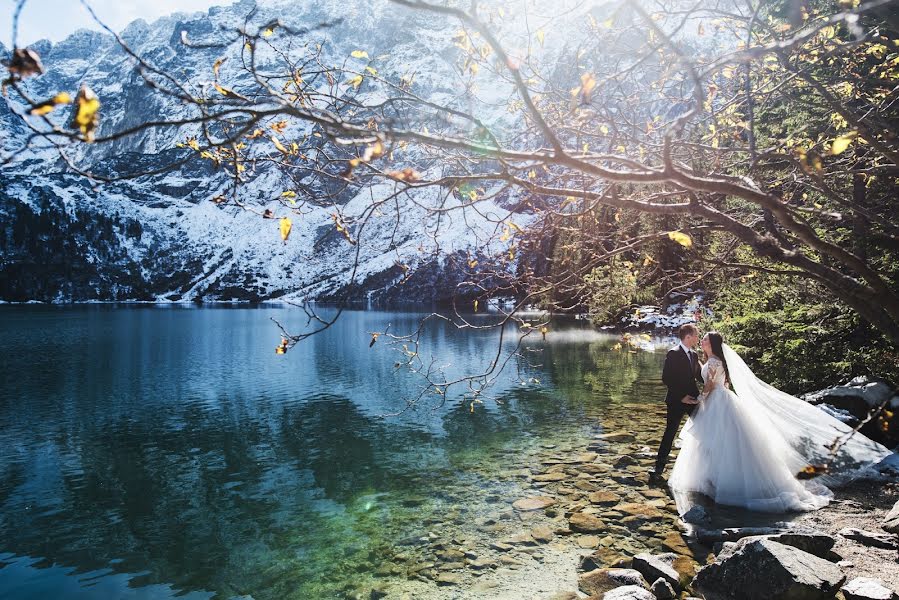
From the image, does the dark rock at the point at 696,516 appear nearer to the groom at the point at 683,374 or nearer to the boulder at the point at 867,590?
the groom at the point at 683,374

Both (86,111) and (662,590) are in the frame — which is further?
(662,590)

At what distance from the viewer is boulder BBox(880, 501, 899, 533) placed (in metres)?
6.87

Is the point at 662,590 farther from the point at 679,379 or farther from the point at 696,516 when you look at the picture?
the point at 679,379

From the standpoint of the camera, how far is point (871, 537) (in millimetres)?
6836

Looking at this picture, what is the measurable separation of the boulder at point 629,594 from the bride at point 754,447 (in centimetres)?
310

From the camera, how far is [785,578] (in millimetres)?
5625

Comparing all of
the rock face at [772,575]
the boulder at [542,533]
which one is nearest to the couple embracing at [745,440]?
the rock face at [772,575]

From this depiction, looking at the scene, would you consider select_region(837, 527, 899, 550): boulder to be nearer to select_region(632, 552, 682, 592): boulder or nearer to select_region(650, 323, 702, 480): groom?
select_region(632, 552, 682, 592): boulder

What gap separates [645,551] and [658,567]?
0.91 m

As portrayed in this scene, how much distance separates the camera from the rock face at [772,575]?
5.61 meters

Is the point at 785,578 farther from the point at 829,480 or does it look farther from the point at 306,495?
the point at 306,495

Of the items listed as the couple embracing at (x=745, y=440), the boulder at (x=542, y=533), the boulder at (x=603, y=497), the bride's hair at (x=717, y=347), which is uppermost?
the bride's hair at (x=717, y=347)

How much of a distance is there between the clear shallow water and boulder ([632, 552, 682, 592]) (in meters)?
3.21

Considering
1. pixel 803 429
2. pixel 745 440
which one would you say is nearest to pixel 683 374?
pixel 745 440
